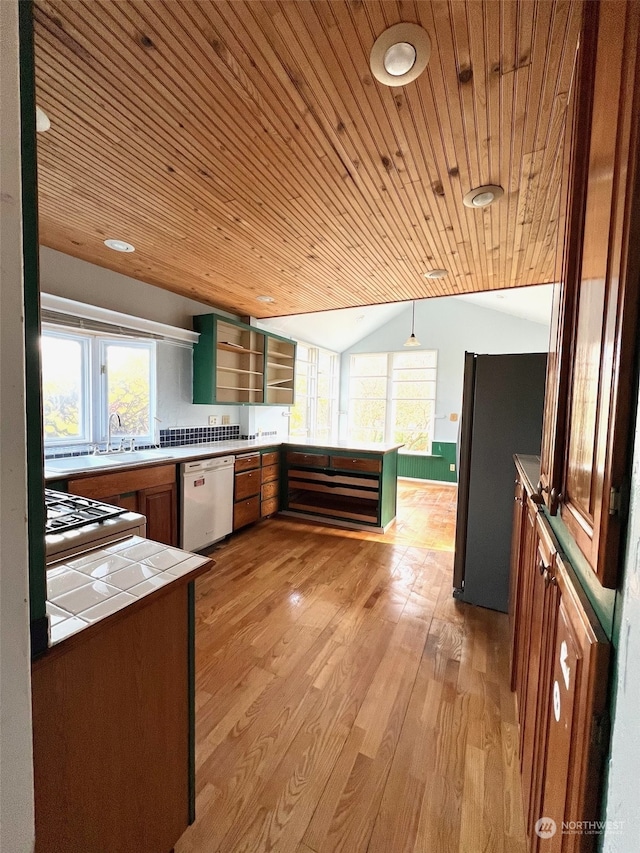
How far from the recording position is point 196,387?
13.2ft

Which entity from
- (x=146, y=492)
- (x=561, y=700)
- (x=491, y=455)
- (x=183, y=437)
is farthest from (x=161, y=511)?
(x=561, y=700)

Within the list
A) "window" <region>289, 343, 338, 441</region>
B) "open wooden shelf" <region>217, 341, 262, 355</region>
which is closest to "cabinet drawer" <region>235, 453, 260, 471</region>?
"open wooden shelf" <region>217, 341, 262, 355</region>

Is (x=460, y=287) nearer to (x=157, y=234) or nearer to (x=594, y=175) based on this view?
(x=157, y=234)

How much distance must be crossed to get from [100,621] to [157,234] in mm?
2569

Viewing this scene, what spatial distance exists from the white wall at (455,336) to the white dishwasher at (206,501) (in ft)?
15.5

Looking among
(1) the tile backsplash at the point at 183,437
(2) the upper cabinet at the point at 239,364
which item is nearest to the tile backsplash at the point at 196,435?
(1) the tile backsplash at the point at 183,437

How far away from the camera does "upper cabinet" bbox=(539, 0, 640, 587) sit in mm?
492

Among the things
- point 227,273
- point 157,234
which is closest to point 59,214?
point 157,234

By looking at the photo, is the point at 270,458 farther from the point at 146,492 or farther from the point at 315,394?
the point at 315,394

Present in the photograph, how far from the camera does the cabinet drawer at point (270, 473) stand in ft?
13.5

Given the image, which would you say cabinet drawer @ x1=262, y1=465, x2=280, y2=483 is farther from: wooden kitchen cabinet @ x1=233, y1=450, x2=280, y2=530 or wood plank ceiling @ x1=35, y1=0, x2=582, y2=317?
wood plank ceiling @ x1=35, y1=0, x2=582, y2=317

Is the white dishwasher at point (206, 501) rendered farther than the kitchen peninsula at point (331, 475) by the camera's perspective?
No

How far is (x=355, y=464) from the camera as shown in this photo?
402cm

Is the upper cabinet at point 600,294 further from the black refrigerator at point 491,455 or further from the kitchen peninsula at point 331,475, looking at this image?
the kitchen peninsula at point 331,475
